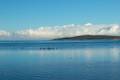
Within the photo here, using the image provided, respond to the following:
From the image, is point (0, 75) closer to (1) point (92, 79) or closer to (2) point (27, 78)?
(2) point (27, 78)

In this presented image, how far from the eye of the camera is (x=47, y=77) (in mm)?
26531

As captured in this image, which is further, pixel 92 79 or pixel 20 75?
pixel 20 75

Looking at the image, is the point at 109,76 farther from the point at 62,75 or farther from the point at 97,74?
the point at 62,75

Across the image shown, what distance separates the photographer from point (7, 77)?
1053 inches

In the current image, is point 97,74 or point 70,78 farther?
point 97,74

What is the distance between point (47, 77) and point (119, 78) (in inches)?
229

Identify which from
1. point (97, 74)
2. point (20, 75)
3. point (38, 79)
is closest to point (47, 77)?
point (38, 79)

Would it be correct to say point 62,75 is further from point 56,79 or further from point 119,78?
point 119,78

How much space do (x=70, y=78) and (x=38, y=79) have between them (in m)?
2.60

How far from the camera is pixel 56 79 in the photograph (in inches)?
1004

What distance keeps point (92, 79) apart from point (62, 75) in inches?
135

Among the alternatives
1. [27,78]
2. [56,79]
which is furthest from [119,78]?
[27,78]

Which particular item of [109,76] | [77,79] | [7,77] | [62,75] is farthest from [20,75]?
[109,76]

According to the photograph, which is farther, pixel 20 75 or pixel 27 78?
pixel 20 75
